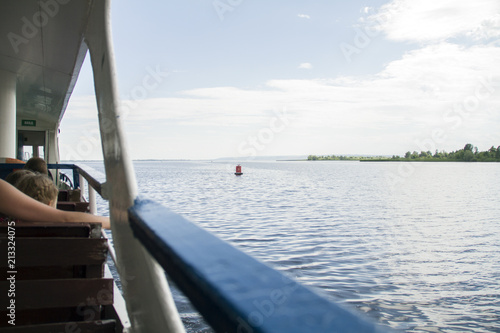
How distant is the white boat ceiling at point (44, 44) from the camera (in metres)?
4.49

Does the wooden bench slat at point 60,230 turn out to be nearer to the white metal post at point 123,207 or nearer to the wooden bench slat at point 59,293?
the wooden bench slat at point 59,293

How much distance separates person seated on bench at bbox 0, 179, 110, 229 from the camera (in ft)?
7.80

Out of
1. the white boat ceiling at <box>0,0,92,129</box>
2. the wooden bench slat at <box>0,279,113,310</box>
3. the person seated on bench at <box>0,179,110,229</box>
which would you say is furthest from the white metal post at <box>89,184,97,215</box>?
the wooden bench slat at <box>0,279,113,310</box>

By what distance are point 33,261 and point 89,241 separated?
273 millimetres

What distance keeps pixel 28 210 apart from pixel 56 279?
52 cm

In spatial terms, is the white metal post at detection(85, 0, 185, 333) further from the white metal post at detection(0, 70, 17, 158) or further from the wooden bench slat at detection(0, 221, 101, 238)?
the white metal post at detection(0, 70, 17, 158)

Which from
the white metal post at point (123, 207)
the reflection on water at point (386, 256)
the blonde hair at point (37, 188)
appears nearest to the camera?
the white metal post at point (123, 207)

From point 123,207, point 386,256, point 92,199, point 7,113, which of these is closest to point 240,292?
point 123,207

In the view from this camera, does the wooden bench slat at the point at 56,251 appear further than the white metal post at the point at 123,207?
Yes

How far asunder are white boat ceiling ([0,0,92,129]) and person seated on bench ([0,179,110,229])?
1067 mm

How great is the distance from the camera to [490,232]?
2500 cm

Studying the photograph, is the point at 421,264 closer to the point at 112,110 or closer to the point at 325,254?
the point at 325,254

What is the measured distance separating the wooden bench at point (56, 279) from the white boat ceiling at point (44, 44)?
1.22 meters

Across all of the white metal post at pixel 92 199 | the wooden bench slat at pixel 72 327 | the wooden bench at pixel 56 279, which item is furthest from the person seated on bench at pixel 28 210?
the white metal post at pixel 92 199
